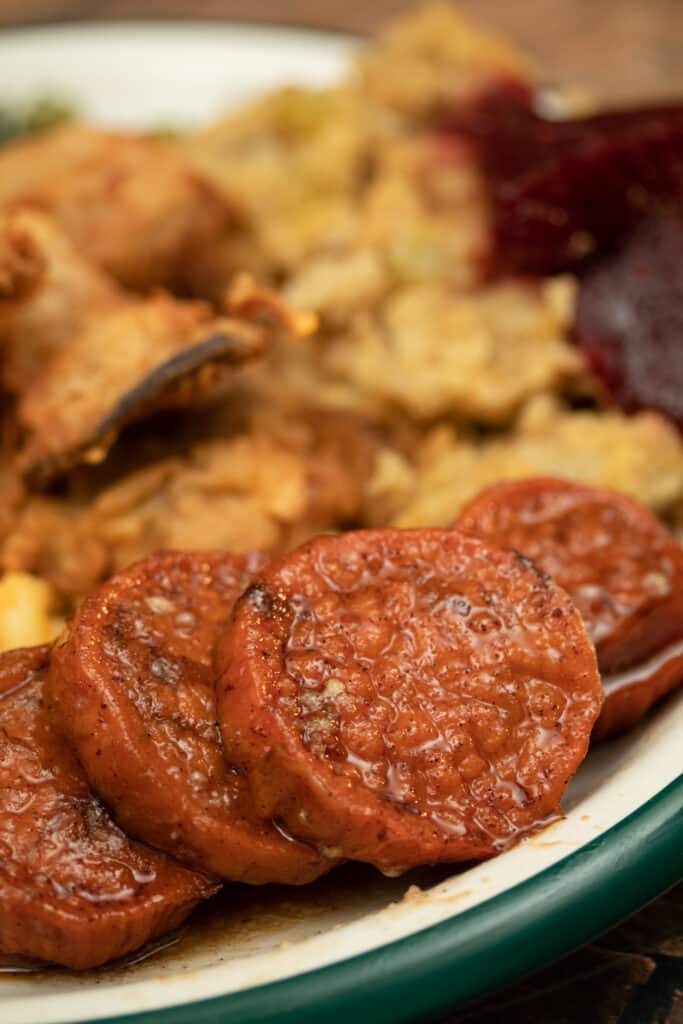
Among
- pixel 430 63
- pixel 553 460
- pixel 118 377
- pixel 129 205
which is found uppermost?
pixel 430 63

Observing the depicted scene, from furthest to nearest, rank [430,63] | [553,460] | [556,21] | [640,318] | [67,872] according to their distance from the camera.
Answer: [556,21], [430,63], [640,318], [553,460], [67,872]

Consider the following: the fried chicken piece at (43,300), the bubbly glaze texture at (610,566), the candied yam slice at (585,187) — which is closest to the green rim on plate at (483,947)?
the bubbly glaze texture at (610,566)

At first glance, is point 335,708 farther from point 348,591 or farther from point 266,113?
point 266,113

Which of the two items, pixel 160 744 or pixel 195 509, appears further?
pixel 195 509

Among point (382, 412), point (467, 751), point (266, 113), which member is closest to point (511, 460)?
point (382, 412)

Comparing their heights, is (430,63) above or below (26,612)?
above

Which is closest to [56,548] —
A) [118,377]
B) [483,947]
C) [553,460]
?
[118,377]

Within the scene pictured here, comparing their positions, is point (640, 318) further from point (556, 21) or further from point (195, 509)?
point (556, 21)
